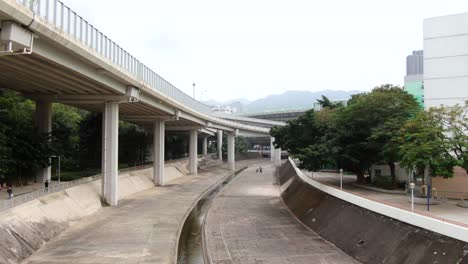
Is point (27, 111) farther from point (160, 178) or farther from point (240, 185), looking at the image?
point (240, 185)

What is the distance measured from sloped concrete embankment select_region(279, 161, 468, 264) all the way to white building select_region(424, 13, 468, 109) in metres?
14.7

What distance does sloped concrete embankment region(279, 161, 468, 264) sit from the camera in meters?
16.9

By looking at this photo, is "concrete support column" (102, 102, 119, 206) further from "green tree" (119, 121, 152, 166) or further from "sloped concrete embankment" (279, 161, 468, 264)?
"green tree" (119, 121, 152, 166)

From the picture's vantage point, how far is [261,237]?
89.8ft

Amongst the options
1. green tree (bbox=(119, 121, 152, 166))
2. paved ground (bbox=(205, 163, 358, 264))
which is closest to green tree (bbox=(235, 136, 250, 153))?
green tree (bbox=(119, 121, 152, 166))

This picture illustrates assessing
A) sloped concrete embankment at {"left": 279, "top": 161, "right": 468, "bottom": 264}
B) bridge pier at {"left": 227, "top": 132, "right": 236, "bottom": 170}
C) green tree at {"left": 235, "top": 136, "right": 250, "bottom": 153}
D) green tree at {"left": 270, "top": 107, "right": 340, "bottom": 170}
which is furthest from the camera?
green tree at {"left": 235, "top": 136, "right": 250, "bottom": 153}

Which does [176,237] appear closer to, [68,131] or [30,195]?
[30,195]

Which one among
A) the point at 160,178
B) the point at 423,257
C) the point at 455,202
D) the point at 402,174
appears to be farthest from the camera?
the point at 160,178

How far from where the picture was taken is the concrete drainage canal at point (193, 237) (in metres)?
24.7

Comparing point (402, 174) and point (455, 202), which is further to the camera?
point (402, 174)

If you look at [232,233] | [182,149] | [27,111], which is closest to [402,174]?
[232,233]

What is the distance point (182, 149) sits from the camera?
108 meters

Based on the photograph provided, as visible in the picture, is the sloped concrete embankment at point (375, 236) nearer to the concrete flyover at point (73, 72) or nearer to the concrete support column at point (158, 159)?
the concrete flyover at point (73, 72)

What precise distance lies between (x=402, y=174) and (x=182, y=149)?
75523 millimetres
